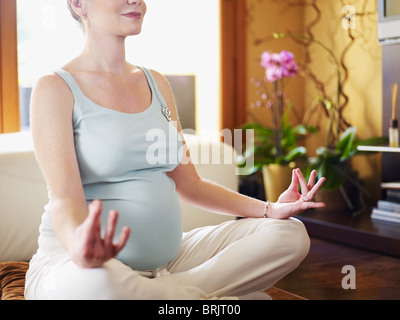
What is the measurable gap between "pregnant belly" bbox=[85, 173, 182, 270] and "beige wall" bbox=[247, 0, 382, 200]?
266 centimetres

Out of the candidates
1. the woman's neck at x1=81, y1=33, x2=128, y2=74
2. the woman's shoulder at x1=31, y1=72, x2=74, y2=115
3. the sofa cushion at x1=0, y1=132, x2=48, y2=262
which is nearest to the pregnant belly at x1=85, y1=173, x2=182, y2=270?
the woman's shoulder at x1=31, y1=72, x2=74, y2=115

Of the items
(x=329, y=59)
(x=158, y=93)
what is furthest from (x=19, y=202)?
(x=329, y=59)

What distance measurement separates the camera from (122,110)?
1.48m

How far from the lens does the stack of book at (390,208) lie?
3057mm

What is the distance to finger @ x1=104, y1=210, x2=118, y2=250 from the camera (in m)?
1.03

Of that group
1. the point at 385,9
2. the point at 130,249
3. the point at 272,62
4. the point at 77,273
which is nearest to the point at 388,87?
the point at 385,9

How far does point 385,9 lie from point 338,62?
3.14ft

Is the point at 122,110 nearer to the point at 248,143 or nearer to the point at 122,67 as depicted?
the point at 122,67

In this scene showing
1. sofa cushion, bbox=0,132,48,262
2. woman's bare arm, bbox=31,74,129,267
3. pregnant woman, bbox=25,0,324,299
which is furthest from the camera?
sofa cushion, bbox=0,132,48,262

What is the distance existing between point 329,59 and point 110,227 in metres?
3.41

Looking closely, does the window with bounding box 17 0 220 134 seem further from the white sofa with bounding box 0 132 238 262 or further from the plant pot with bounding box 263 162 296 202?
the white sofa with bounding box 0 132 238 262

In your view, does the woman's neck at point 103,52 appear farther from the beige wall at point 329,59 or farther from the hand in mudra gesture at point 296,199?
the beige wall at point 329,59

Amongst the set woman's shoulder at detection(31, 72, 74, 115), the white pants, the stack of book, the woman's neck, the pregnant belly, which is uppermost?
the woman's neck

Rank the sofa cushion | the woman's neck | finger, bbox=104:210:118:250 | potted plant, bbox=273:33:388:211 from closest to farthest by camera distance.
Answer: finger, bbox=104:210:118:250
the woman's neck
the sofa cushion
potted plant, bbox=273:33:388:211
